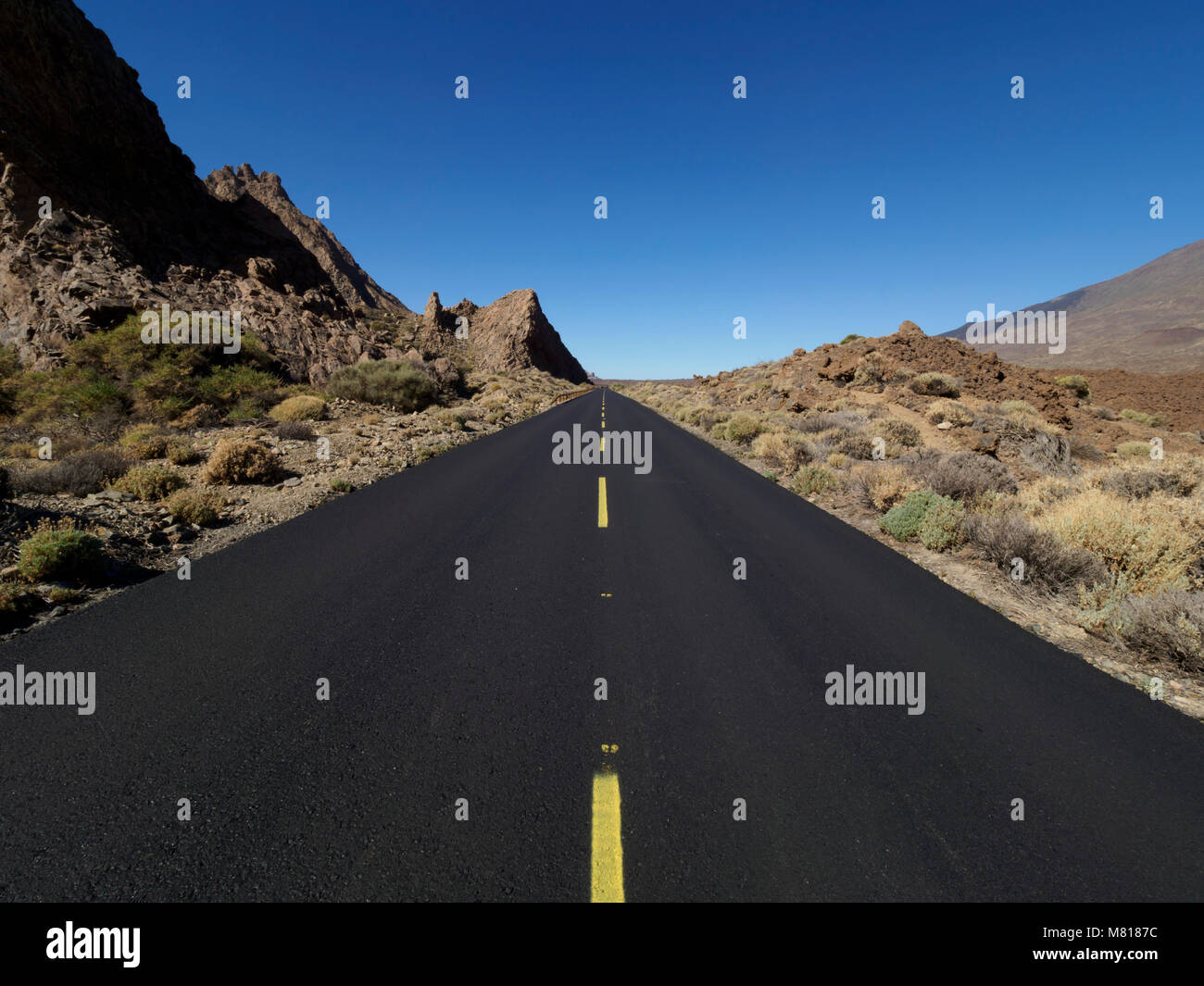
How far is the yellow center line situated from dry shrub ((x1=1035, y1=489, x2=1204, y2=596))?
5928 mm

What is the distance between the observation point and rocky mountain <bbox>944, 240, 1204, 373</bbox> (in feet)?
189

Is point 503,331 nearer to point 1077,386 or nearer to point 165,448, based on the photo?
point 1077,386

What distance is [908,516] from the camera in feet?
25.0

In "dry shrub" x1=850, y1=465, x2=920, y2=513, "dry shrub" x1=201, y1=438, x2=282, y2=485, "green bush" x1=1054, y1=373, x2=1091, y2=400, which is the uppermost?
"green bush" x1=1054, y1=373, x2=1091, y2=400

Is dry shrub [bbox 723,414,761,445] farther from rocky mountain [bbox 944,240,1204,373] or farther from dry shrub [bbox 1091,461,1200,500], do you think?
rocky mountain [bbox 944,240,1204,373]

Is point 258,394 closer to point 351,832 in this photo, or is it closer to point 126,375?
point 126,375

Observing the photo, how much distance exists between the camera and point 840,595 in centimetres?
527

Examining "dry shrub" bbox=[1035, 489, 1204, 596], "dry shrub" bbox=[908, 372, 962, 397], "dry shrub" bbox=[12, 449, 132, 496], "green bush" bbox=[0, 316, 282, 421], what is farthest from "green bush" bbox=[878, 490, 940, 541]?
"green bush" bbox=[0, 316, 282, 421]

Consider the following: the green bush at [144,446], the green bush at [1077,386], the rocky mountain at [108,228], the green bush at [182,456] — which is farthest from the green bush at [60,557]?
the green bush at [1077,386]

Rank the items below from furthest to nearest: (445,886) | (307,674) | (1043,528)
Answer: (1043,528)
(307,674)
(445,886)

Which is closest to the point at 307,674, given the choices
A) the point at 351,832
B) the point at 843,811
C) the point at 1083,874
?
the point at 351,832

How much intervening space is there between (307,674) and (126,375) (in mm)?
19565
